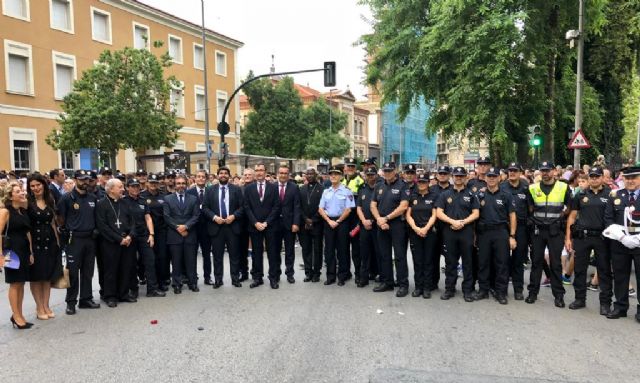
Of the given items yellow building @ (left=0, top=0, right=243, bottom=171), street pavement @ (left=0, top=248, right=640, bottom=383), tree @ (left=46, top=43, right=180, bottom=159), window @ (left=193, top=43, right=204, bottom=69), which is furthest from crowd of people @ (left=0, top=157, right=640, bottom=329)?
window @ (left=193, top=43, right=204, bottom=69)

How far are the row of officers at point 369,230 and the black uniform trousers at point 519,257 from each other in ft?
0.07

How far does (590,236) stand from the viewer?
22.1 feet

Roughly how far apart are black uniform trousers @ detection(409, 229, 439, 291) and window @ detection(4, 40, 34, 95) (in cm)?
2267

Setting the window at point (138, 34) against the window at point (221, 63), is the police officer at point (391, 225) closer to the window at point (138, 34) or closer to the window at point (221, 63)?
the window at point (138, 34)

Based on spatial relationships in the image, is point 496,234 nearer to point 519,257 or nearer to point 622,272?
point 519,257

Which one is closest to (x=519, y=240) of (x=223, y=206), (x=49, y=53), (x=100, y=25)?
(x=223, y=206)

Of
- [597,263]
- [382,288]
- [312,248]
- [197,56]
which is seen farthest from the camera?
[197,56]

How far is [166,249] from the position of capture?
26.9 feet

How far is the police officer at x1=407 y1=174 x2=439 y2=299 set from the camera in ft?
24.9

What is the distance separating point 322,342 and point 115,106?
17132mm

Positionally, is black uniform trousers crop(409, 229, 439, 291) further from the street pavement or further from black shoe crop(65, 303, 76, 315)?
black shoe crop(65, 303, 76, 315)

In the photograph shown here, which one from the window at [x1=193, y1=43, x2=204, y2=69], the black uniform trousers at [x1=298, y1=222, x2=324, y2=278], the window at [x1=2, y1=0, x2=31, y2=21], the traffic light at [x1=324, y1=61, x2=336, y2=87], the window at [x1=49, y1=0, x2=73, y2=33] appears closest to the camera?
the black uniform trousers at [x1=298, y1=222, x2=324, y2=278]

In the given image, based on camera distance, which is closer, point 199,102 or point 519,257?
point 519,257

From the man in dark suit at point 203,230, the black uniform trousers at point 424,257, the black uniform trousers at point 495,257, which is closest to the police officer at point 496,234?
the black uniform trousers at point 495,257
